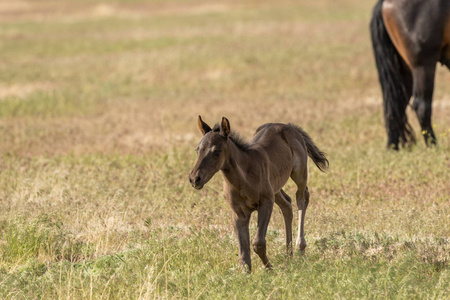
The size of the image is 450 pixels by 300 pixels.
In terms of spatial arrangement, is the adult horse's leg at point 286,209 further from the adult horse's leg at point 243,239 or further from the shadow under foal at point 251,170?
the adult horse's leg at point 243,239

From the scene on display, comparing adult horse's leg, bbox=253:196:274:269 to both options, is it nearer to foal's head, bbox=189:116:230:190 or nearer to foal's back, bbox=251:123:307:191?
foal's back, bbox=251:123:307:191

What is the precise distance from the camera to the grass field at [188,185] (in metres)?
5.99

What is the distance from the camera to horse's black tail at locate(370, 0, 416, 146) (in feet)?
39.7

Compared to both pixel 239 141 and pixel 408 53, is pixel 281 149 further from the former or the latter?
pixel 408 53

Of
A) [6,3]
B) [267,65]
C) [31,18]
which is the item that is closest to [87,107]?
[267,65]

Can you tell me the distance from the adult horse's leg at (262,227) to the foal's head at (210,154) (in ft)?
1.73

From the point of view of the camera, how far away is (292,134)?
709 centimetres

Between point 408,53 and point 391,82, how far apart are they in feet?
2.11

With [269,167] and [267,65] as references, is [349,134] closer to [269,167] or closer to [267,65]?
[269,167]

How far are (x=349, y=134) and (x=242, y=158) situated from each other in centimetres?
767

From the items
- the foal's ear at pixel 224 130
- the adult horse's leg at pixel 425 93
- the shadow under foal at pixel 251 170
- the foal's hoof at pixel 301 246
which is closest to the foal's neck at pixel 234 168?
the shadow under foal at pixel 251 170

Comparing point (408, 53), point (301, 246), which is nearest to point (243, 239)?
point (301, 246)

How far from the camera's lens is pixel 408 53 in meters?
11.8

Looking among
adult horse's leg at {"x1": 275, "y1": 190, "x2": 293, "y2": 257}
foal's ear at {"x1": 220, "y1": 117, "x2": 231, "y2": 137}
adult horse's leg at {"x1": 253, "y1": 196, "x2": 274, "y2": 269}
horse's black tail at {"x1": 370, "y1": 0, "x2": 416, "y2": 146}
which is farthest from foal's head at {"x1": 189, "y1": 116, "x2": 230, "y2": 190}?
horse's black tail at {"x1": 370, "y1": 0, "x2": 416, "y2": 146}
